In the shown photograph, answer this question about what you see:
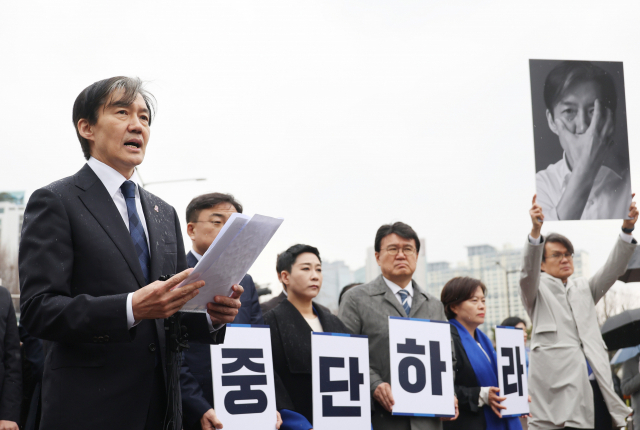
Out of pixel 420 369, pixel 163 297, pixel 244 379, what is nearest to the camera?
pixel 163 297

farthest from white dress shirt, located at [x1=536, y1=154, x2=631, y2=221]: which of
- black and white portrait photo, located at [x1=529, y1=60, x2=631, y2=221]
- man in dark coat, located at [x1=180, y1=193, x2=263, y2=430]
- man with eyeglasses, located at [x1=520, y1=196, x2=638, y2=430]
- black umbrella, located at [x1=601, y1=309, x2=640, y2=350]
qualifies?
man in dark coat, located at [x1=180, y1=193, x2=263, y2=430]

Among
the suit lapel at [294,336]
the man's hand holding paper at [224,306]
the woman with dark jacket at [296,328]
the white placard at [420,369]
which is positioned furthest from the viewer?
the white placard at [420,369]

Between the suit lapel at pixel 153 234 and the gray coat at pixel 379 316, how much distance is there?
2.81 metres

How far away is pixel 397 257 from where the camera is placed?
5598 mm

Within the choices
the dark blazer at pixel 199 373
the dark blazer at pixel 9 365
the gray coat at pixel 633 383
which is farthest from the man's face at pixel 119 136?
the gray coat at pixel 633 383

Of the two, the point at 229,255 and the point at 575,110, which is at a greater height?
the point at 575,110

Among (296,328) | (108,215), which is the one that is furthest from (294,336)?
(108,215)

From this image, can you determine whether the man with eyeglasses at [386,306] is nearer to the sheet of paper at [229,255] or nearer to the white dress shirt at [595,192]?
the white dress shirt at [595,192]

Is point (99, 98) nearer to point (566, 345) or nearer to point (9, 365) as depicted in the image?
point (9, 365)

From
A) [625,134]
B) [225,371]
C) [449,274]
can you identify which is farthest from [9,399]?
[449,274]

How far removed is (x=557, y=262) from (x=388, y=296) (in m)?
2.08

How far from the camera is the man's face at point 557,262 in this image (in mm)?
6486

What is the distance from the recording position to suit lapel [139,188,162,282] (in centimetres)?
258

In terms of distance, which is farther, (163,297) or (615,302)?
(615,302)
